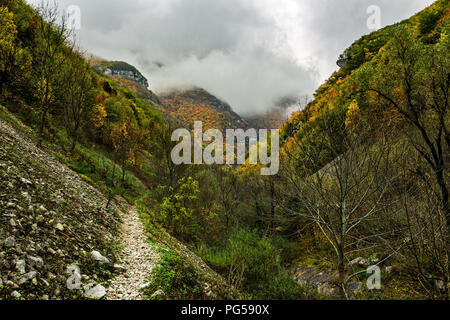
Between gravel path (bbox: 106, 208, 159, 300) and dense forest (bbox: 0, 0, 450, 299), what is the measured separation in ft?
1.62

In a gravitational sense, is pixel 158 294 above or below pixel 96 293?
below

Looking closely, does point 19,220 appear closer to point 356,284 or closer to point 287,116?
point 287,116

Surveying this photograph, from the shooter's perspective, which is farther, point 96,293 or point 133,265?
point 133,265

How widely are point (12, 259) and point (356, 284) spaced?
1185 centimetres

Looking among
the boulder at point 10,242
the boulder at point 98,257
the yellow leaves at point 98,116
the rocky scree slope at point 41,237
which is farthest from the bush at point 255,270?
the yellow leaves at point 98,116

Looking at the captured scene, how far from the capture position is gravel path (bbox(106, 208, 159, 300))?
4.40 metres

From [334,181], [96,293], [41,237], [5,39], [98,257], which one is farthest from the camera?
[5,39]

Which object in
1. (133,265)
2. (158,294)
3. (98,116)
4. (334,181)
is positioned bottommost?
(158,294)

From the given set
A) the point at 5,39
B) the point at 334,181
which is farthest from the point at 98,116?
the point at 334,181

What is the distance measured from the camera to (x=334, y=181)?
6414 mm

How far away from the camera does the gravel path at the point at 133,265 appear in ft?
14.4

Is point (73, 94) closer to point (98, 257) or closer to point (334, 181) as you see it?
point (98, 257)

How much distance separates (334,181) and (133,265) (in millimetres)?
6720
